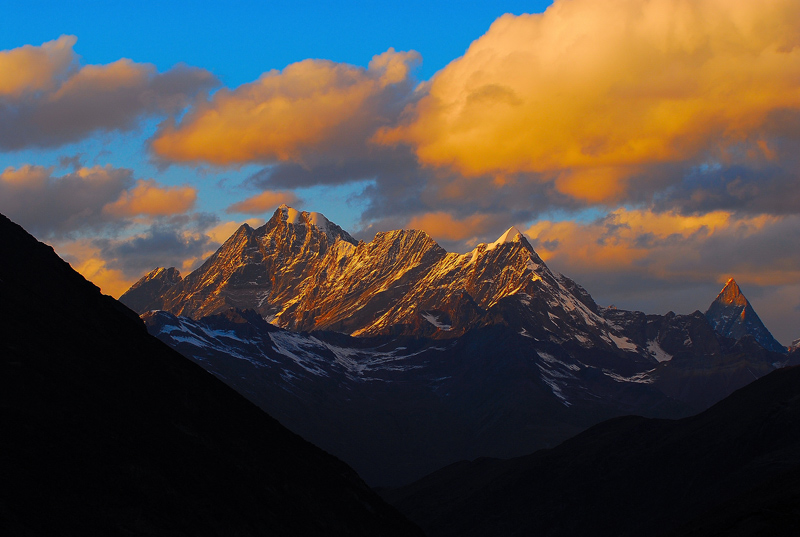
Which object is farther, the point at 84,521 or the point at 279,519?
the point at 279,519

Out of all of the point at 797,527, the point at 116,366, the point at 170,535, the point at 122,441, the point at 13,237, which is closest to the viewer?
the point at 170,535

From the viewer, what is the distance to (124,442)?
440ft

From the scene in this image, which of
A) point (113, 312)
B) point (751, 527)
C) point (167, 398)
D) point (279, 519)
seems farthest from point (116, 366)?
point (751, 527)

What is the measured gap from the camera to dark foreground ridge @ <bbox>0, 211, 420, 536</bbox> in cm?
11550

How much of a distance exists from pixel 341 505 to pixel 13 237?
70.8 meters

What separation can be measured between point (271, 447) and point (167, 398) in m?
20.7

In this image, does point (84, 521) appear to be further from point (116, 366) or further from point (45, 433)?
point (116, 366)

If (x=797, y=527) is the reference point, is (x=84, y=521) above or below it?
below

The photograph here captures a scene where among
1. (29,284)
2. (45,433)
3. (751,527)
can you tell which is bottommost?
(45,433)

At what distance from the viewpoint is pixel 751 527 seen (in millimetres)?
151625

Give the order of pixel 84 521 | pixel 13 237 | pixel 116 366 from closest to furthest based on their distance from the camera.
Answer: pixel 84 521, pixel 116 366, pixel 13 237

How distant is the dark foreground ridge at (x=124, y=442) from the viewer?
116 m

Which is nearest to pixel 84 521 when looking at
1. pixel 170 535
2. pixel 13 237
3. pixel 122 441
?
pixel 170 535

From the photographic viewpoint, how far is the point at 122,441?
13425cm
